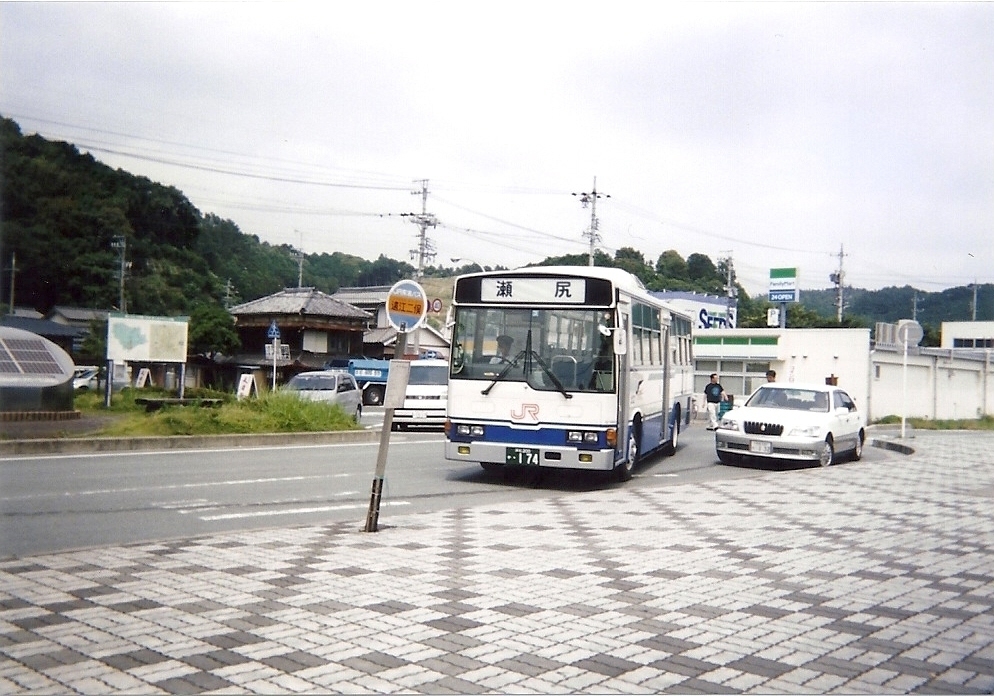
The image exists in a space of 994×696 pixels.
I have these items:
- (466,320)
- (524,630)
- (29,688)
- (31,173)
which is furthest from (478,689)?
(466,320)

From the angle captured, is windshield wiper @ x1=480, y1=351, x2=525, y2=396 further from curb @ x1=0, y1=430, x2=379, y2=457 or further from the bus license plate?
curb @ x1=0, y1=430, x2=379, y2=457

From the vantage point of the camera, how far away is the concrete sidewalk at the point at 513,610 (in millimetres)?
4781

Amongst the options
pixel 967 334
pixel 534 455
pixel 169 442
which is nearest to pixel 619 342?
pixel 534 455

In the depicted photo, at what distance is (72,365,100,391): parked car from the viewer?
28.2 m

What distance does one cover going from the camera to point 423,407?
2598cm

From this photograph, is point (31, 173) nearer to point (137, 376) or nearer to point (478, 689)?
point (478, 689)

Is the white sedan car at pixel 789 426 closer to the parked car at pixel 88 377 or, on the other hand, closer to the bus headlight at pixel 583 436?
the bus headlight at pixel 583 436

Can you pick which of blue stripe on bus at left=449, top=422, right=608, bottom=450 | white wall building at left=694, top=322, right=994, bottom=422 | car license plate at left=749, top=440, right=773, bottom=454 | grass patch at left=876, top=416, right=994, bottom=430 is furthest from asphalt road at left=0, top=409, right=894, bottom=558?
white wall building at left=694, top=322, right=994, bottom=422

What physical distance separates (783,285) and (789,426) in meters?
45.5

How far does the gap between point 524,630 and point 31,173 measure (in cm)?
679

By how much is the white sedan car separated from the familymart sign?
140 feet

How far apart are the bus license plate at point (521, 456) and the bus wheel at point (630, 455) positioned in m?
1.62

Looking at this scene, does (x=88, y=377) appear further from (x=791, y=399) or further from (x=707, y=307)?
(x=707, y=307)

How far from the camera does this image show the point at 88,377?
99.6 feet
